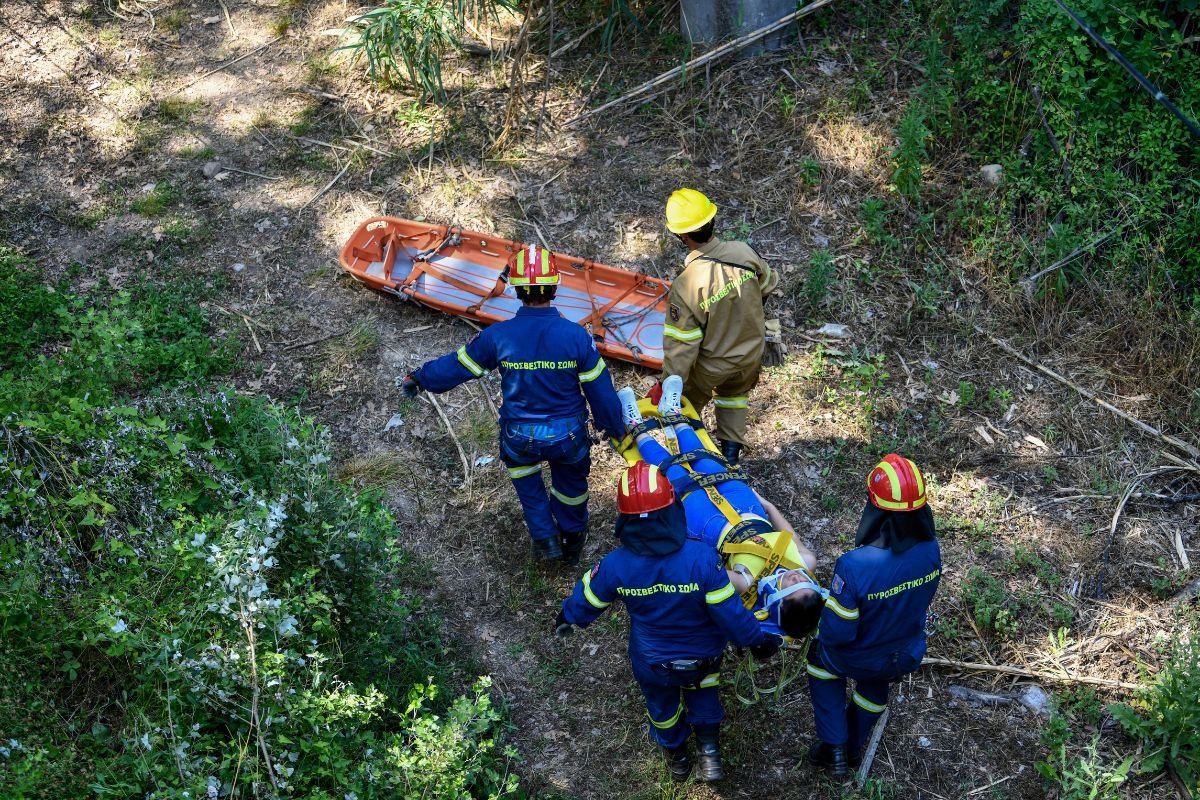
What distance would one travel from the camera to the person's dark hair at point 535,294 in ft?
18.4

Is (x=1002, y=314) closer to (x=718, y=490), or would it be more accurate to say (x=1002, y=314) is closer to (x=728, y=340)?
(x=728, y=340)

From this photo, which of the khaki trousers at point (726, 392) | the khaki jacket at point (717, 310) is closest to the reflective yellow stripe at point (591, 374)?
the khaki jacket at point (717, 310)

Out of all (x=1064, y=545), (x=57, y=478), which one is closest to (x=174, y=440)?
(x=57, y=478)

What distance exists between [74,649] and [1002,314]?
676cm

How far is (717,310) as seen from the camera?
607 cm

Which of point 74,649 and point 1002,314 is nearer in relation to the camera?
point 74,649

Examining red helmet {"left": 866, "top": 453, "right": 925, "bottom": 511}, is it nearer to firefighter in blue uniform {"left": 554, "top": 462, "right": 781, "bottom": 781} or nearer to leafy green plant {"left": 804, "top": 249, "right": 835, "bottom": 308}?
firefighter in blue uniform {"left": 554, "top": 462, "right": 781, "bottom": 781}

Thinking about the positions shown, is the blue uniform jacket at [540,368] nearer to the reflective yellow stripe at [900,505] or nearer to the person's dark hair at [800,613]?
the person's dark hair at [800,613]

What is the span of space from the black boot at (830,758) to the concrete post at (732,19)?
22.4 feet

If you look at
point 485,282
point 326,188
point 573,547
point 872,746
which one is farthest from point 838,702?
point 326,188

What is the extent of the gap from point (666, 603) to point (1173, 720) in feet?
9.29

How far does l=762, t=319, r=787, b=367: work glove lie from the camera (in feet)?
22.3

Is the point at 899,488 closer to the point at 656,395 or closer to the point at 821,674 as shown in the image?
the point at 821,674

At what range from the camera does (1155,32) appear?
25.2ft
